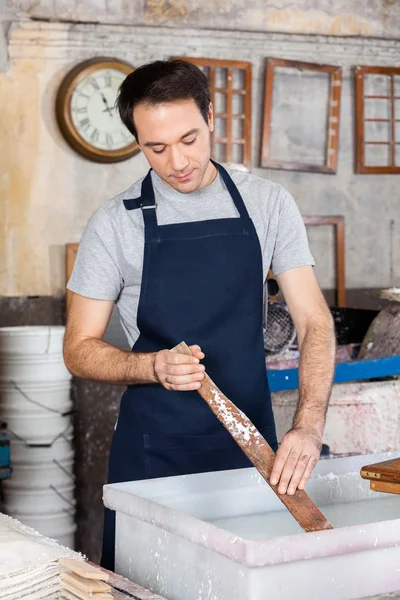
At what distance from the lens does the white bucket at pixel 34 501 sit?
15.6 feet

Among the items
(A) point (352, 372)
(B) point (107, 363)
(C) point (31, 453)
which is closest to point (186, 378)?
(B) point (107, 363)

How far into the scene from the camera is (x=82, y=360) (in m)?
2.43

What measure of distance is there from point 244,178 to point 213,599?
1.35 m

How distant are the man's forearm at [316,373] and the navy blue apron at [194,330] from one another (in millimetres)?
154

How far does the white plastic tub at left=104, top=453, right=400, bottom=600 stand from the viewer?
4.93ft

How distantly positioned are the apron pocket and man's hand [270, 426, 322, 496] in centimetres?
41

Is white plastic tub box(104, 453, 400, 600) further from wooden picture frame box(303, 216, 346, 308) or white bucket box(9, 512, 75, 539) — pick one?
wooden picture frame box(303, 216, 346, 308)

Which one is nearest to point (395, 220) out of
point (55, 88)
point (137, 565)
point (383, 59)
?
point (383, 59)

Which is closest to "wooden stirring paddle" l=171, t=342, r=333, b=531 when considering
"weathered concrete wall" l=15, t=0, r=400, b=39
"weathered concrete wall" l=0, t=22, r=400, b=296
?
"weathered concrete wall" l=0, t=22, r=400, b=296

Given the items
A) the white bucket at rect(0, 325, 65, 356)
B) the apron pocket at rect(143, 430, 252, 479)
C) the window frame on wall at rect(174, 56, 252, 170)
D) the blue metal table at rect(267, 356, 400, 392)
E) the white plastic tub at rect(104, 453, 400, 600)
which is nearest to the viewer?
the white plastic tub at rect(104, 453, 400, 600)

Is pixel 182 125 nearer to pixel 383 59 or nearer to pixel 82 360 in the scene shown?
pixel 82 360

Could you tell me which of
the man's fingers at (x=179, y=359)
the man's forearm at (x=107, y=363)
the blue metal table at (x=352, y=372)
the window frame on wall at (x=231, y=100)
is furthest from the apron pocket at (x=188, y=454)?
the window frame on wall at (x=231, y=100)

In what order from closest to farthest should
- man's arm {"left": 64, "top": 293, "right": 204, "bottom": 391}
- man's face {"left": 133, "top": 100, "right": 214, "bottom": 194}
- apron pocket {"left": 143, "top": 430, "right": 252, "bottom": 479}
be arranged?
man's arm {"left": 64, "top": 293, "right": 204, "bottom": 391} < man's face {"left": 133, "top": 100, "right": 214, "bottom": 194} < apron pocket {"left": 143, "top": 430, "right": 252, "bottom": 479}

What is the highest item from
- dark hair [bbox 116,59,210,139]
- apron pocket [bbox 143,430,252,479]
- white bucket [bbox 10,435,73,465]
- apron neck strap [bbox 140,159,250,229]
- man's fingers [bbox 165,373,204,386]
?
dark hair [bbox 116,59,210,139]
